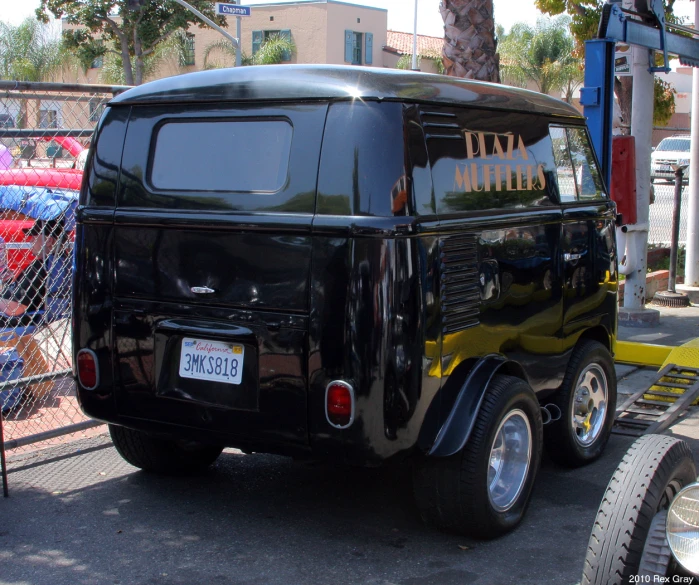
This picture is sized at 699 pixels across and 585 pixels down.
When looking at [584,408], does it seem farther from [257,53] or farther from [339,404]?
[257,53]

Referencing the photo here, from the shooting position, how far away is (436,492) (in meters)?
4.05

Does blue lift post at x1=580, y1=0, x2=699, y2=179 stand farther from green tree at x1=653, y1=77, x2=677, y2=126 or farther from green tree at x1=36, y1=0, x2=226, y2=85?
green tree at x1=36, y1=0, x2=226, y2=85

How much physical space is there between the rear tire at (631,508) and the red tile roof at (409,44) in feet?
161

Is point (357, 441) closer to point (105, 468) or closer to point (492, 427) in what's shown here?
point (492, 427)

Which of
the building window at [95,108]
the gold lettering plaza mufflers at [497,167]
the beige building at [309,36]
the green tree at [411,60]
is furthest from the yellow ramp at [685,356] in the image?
the green tree at [411,60]

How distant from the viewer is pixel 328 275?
12.2 ft

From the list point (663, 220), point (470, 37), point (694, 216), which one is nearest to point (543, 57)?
point (663, 220)

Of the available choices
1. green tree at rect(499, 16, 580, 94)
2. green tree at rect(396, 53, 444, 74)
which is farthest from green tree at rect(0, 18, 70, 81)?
green tree at rect(499, 16, 580, 94)

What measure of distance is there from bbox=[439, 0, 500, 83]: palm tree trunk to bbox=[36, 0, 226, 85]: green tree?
98.8 ft

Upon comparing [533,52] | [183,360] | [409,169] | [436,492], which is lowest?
[436,492]

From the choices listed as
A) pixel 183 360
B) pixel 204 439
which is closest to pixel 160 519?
pixel 204 439

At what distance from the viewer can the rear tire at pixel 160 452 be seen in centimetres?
484

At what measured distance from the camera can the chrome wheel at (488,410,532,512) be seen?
427 centimetres

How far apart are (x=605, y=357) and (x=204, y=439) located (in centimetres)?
266
